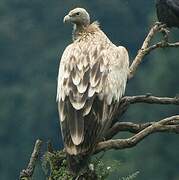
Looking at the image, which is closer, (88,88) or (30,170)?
(30,170)

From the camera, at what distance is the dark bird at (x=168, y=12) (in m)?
11.7

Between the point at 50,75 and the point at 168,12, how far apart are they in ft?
173

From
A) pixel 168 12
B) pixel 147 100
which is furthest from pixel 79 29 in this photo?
pixel 147 100

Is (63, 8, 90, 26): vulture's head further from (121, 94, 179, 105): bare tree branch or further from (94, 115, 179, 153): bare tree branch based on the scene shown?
(94, 115, 179, 153): bare tree branch

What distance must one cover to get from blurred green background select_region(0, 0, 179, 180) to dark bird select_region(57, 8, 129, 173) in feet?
122

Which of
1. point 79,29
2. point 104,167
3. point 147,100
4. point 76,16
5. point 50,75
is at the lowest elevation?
point 50,75

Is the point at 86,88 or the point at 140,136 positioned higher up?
the point at 86,88

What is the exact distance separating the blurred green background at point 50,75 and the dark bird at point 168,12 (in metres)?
35.7

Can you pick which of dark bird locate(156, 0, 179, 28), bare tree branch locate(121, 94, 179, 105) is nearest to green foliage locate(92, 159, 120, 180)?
bare tree branch locate(121, 94, 179, 105)

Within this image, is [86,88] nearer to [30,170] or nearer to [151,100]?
[151,100]

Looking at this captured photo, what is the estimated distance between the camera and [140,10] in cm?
6769

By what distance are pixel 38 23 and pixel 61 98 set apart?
209 feet

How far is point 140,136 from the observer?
925 cm

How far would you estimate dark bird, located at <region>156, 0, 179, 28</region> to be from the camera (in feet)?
38.4
